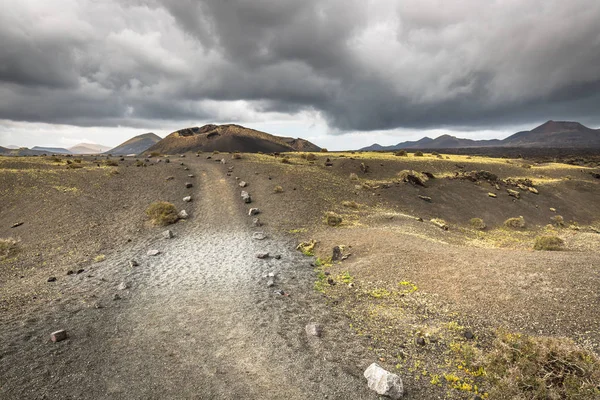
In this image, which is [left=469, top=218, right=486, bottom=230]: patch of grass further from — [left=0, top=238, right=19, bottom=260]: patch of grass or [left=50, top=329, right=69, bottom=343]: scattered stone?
[left=0, top=238, right=19, bottom=260]: patch of grass

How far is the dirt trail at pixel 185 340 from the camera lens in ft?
27.1

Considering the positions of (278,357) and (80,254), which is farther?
(80,254)

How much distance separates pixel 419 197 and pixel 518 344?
3063 cm

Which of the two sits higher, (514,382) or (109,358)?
(514,382)

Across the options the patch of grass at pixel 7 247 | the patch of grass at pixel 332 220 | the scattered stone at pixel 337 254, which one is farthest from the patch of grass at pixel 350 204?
the patch of grass at pixel 7 247

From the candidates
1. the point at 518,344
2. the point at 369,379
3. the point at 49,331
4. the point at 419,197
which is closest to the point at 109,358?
the point at 49,331

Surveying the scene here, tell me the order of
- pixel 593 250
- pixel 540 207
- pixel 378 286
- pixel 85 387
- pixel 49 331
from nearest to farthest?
1. pixel 85 387
2. pixel 49 331
3. pixel 378 286
4. pixel 593 250
5. pixel 540 207

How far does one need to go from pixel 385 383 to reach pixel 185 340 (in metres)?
7.04

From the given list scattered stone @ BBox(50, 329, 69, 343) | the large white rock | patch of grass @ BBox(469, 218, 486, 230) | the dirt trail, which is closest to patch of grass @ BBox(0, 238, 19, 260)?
the dirt trail

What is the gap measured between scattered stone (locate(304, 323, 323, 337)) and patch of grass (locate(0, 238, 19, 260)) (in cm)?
2002

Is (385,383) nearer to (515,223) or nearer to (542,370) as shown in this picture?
(542,370)

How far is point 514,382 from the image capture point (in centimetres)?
755

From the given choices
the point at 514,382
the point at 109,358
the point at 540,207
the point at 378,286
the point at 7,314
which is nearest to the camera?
the point at 514,382

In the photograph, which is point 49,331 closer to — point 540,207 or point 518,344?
point 518,344
